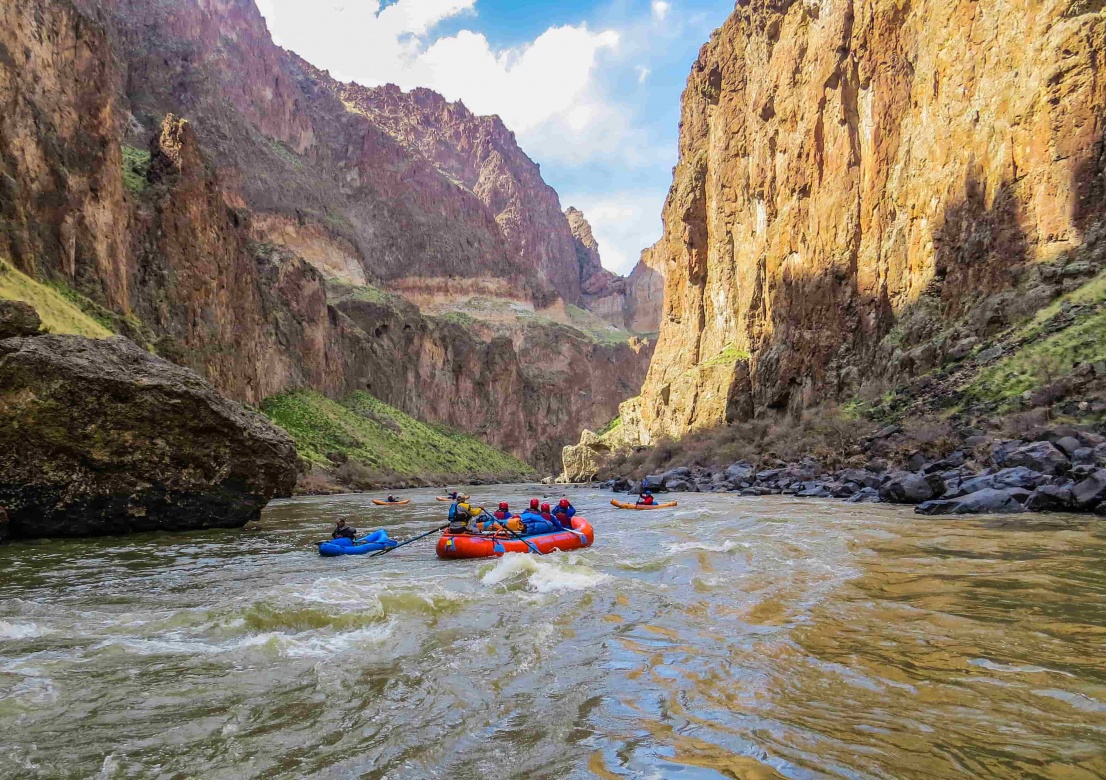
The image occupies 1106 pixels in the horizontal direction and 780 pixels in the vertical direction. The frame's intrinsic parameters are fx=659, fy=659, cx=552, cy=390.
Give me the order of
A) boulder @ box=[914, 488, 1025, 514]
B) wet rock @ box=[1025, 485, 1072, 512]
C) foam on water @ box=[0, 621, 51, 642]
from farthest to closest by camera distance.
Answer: boulder @ box=[914, 488, 1025, 514] → wet rock @ box=[1025, 485, 1072, 512] → foam on water @ box=[0, 621, 51, 642]

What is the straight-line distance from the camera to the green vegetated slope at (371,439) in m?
65.6

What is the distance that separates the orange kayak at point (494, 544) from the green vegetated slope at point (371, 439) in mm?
44249

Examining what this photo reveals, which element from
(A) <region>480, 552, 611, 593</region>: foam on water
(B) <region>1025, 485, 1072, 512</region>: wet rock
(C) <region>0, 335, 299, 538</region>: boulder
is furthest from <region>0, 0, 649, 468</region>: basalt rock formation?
(B) <region>1025, 485, 1072, 512</region>: wet rock

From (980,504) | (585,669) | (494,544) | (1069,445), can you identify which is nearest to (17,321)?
(494,544)

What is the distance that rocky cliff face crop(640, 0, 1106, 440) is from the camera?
100 ft

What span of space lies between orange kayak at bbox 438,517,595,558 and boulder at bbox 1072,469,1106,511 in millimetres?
10736

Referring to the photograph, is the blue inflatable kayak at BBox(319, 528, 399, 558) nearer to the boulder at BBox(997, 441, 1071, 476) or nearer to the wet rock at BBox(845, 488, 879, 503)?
the wet rock at BBox(845, 488, 879, 503)

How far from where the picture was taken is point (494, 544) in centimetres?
1589

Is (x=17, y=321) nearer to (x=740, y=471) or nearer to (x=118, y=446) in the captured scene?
(x=118, y=446)

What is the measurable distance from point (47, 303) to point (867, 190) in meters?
49.2

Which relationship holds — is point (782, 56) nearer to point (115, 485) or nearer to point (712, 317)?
point (712, 317)

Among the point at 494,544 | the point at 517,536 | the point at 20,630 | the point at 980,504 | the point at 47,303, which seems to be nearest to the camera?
the point at 20,630

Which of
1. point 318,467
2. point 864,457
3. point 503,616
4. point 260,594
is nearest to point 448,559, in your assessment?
point 260,594

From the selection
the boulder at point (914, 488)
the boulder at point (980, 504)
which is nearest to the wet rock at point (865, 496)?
the boulder at point (914, 488)
